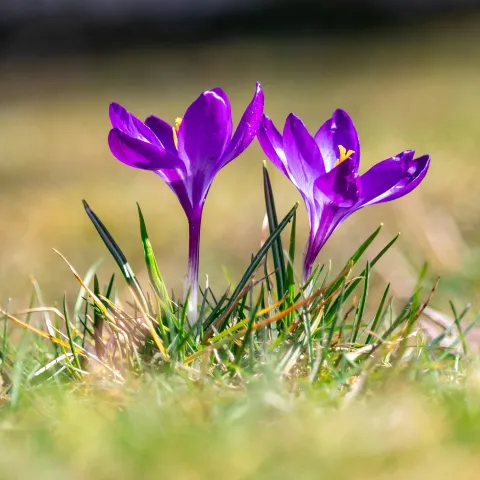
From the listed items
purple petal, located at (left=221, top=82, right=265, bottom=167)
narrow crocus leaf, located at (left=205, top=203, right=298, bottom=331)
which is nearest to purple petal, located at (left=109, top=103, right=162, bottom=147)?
purple petal, located at (left=221, top=82, right=265, bottom=167)

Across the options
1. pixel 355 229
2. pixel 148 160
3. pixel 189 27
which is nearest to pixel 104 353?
pixel 148 160

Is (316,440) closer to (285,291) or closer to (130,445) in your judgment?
(130,445)

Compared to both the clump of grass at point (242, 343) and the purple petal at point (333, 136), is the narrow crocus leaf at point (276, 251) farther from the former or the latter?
the purple petal at point (333, 136)

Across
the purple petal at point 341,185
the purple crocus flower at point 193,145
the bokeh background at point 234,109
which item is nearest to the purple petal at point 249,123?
the purple crocus flower at point 193,145

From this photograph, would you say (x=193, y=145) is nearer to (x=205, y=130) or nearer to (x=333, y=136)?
(x=205, y=130)

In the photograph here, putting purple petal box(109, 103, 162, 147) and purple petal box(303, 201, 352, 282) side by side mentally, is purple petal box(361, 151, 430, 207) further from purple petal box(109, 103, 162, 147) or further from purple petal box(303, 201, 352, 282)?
purple petal box(109, 103, 162, 147)

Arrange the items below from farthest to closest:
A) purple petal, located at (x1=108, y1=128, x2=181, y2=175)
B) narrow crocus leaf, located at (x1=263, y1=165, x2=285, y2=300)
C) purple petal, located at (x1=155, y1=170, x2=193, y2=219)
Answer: narrow crocus leaf, located at (x1=263, y1=165, x2=285, y2=300) → purple petal, located at (x1=155, y1=170, x2=193, y2=219) → purple petal, located at (x1=108, y1=128, x2=181, y2=175)

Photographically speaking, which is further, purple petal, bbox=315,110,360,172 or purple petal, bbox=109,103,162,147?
purple petal, bbox=315,110,360,172
